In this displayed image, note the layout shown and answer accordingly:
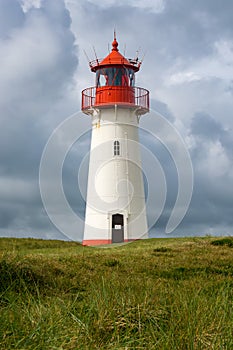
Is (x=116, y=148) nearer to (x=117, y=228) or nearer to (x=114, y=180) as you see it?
(x=114, y=180)

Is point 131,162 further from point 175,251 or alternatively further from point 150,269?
point 150,269

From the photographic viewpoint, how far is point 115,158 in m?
27.7

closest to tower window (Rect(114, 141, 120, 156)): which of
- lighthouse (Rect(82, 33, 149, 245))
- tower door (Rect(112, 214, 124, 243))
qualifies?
lighthouse (Rect(82, 33, 149, 245))

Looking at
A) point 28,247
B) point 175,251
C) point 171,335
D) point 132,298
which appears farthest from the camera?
point 28,247

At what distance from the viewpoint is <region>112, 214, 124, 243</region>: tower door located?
27453 millimetres

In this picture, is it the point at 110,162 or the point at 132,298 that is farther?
the point at 110,162

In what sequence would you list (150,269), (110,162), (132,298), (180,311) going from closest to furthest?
(180,311)
(132,298)
(150,269)
(110,162)

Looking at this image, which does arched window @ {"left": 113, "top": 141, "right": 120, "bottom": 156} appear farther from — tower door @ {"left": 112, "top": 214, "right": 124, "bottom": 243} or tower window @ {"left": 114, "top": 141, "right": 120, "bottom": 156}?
tower door @ {"left": 112, "top": 214, "right": 124, "bottom": 243}

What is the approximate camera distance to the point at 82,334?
5324mm

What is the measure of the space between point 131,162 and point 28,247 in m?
8.75

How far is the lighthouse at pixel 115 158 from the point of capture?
27391mm

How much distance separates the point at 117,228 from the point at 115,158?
10.6 feet

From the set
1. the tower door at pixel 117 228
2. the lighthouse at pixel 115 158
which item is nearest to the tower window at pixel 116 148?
the lighthouse at pixel 115 158

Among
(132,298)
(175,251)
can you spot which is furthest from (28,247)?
(132,298)
